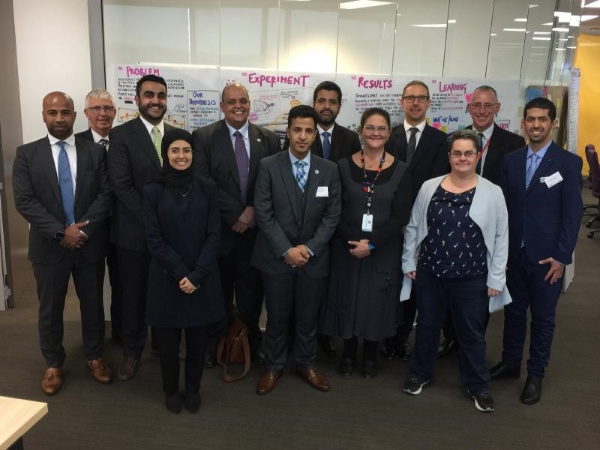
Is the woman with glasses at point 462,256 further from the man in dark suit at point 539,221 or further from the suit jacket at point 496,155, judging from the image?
the suit jacket at point 496,155

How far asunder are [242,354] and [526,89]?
3240 mm

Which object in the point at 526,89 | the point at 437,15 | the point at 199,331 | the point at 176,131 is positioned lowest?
the point at 199,331

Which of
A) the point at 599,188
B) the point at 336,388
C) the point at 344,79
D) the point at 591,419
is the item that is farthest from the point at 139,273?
the point at 599,188

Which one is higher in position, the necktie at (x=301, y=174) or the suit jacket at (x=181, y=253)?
the necktie at (x=301, y=174)

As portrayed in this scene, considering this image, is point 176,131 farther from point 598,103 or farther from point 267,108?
point 598,103

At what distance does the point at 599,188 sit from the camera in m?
7.44

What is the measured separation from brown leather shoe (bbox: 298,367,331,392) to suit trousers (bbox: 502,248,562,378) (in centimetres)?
116

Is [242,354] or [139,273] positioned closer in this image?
[139,273]

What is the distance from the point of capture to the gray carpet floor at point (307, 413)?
265 centimetres

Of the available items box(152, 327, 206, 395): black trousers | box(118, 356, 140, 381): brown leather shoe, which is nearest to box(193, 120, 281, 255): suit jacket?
box(152, 327, 206, 395): black trousers

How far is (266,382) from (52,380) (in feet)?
4.05

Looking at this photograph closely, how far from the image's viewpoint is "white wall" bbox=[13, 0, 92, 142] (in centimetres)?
446

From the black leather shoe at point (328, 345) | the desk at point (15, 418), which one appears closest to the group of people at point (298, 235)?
the black leather shoe at point (328, 345)

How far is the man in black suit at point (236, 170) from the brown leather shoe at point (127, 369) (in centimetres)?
45
